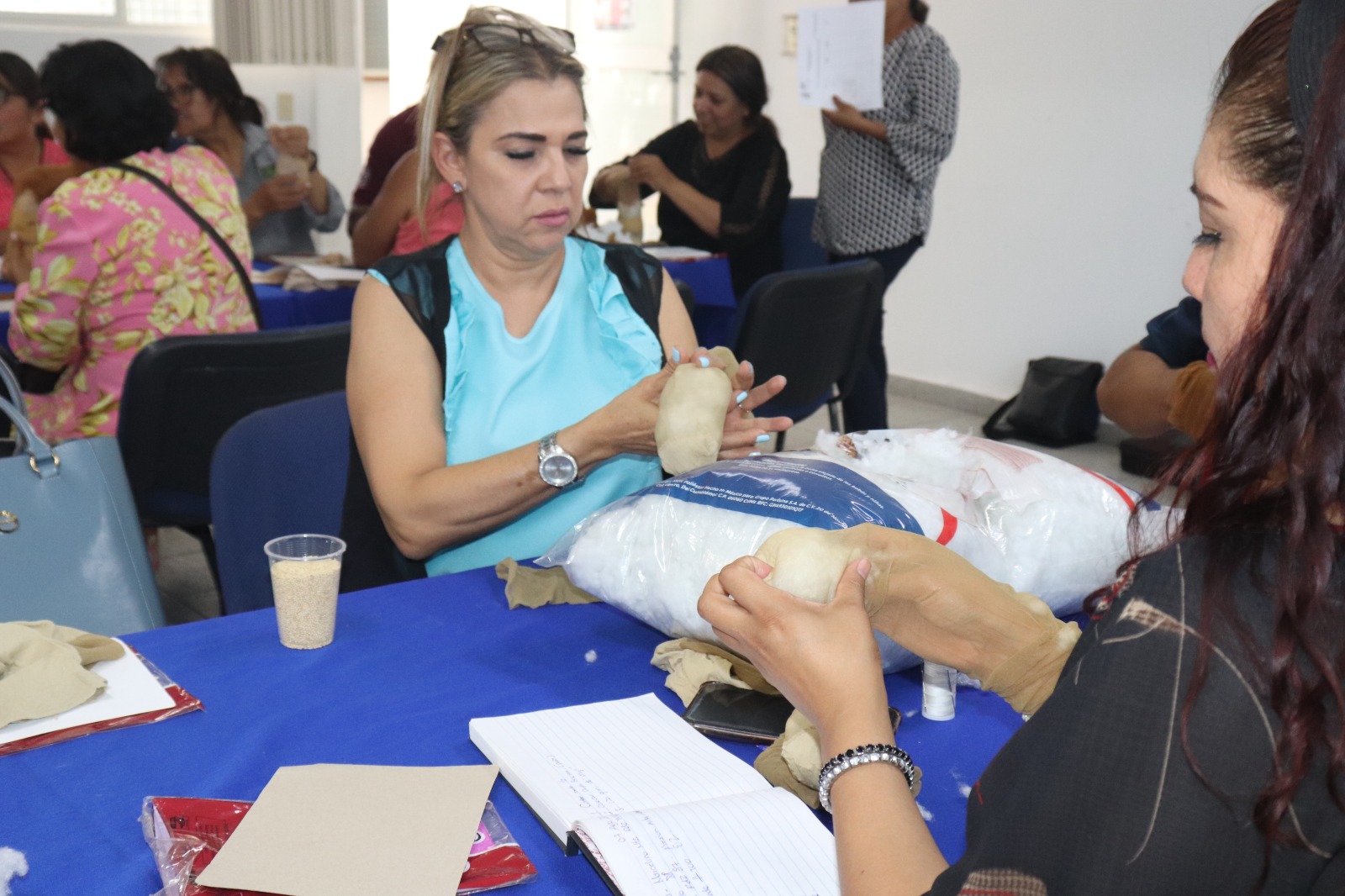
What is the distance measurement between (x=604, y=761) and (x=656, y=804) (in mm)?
81

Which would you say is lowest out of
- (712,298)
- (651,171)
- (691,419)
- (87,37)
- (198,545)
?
(198,545)

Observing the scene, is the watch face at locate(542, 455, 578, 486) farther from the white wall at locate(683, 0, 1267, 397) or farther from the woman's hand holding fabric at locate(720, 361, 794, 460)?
the white wall at locate(683, 0, 1267, 397)

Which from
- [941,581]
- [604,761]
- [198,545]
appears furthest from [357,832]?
[198,545]

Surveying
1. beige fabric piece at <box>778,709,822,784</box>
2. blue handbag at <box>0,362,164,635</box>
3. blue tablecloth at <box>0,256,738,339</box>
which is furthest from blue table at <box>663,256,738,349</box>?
beige fabric piece at <box>778,709,822,784</box>

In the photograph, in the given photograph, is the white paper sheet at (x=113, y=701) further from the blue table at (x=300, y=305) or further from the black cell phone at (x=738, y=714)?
the blue table at (x=300, y=305)

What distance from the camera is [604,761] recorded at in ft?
3.23

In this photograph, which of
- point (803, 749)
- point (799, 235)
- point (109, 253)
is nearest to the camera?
point (803, 749)

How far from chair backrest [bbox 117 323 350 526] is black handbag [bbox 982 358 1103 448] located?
130 inches

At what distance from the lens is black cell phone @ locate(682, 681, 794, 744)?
3.43 ft

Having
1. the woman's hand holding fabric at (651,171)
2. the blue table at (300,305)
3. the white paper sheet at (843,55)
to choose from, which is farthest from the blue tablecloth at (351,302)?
the white paper sheet at (843,55)

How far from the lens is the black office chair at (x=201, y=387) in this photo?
7.59 feet

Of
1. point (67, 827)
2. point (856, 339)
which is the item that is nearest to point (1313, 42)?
point (67, 827)

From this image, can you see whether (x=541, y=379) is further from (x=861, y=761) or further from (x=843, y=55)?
(x=843, y=55)

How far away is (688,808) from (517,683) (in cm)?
30
